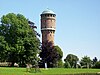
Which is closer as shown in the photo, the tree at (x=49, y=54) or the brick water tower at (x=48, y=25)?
the tree at (x=49, y=54)

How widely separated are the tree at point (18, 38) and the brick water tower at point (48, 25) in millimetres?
31751

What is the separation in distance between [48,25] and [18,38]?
37.7 metres

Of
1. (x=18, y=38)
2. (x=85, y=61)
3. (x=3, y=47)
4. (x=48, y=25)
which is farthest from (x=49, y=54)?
(x=85, y=61)

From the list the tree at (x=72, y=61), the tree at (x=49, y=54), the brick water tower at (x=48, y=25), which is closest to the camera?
the tree at (x=49, y=54)

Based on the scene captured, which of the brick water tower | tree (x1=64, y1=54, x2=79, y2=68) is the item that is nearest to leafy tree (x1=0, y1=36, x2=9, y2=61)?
the brick water tower

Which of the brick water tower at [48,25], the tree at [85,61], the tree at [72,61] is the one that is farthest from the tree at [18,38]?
the tree at [85,61]

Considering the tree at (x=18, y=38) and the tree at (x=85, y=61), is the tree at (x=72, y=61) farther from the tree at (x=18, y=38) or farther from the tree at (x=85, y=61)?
the tree at (x=18, y=38)

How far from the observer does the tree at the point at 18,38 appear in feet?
196

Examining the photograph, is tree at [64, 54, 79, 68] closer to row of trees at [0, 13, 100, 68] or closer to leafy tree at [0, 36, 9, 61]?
row of trees at [0, 13, 100, 68]

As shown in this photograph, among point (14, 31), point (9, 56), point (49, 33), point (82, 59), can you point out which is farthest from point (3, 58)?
point (82, 59)

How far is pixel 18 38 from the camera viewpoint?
59688 millimetres

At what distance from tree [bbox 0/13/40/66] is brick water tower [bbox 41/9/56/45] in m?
31.8

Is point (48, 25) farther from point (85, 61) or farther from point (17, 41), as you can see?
point (17, 41)

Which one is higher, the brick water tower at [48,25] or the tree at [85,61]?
the brick water tower at [48,25]
